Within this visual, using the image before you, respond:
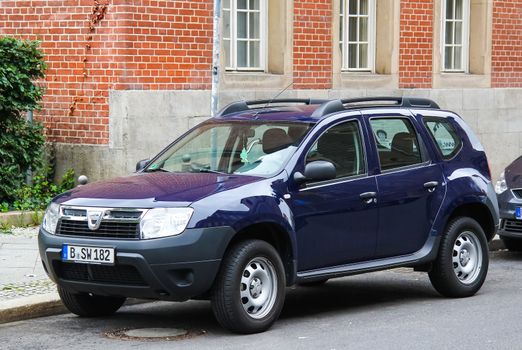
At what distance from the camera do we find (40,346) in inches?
356

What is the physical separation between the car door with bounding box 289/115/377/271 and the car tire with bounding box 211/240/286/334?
371 mm

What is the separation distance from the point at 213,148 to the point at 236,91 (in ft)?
24.3

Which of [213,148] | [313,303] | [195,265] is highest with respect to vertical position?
[213,148]

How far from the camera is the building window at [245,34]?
59.5 ft

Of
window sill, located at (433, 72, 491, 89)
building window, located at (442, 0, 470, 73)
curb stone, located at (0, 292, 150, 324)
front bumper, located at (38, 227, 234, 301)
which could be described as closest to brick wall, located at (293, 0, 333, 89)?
window sill, located at (433, 72, 491, 89)

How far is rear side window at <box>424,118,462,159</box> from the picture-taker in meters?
11.3

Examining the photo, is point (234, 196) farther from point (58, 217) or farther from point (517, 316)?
point (517, 316)

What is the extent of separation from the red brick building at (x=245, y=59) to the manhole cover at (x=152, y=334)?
22.5ft

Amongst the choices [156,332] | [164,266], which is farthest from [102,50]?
[164,266]

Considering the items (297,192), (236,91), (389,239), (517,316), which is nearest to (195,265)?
(297,192)

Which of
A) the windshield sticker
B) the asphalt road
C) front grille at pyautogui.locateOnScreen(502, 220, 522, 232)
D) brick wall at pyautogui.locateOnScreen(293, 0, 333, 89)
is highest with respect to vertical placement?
brick wall at pyautogui.locateOnScreen(293, 0, 333, 89)

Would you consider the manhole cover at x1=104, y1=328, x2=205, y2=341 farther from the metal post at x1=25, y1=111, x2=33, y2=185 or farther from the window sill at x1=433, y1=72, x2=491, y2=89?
the window sill at x1=433, y1=72, x2=491, y2=89

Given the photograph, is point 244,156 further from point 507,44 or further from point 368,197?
point 507,44

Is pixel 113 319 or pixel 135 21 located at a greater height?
pixel 135 21
